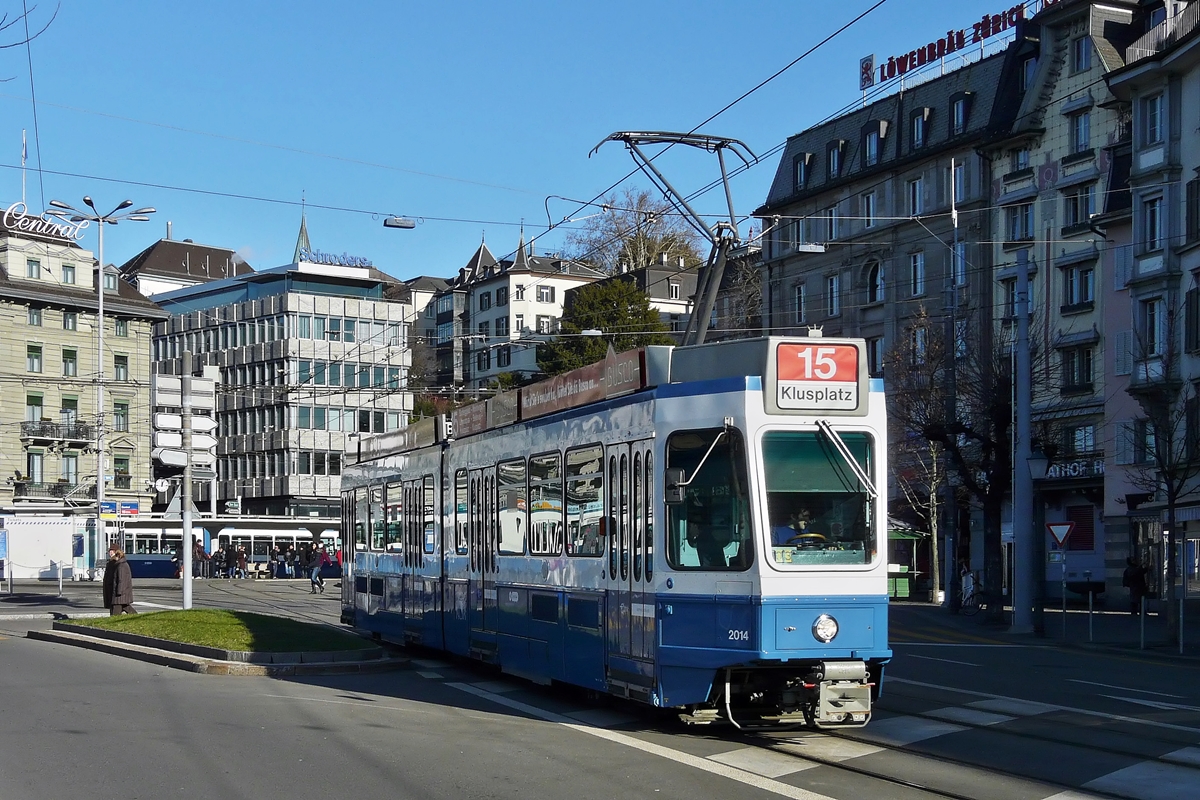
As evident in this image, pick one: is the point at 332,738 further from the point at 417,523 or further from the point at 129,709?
the point at 417,523

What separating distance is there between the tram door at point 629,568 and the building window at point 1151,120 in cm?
3055

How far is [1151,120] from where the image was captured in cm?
3972

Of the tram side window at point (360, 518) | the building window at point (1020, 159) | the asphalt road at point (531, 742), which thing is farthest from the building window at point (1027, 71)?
the asphalt road at point (531, 742)

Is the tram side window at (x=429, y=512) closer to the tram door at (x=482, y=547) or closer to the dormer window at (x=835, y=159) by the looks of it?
the tram door at (x=482, y=547)

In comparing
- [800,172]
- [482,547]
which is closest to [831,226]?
[800,172]

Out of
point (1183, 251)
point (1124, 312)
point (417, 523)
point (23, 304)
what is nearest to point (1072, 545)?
point (1124, 312)

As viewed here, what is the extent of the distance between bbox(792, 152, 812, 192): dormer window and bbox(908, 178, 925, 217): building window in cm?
721

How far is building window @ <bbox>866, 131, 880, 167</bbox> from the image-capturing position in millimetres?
59531

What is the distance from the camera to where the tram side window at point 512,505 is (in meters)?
16.1

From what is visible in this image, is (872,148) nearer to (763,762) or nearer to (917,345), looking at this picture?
(917,345)

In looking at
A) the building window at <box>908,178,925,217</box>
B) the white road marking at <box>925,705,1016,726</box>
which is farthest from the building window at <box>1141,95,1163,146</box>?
the white road marking at <box>925,705,1016,726</box>

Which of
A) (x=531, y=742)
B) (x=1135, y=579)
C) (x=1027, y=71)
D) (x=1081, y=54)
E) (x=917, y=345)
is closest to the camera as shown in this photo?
(x=531, y=742)

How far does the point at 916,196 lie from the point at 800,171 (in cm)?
847

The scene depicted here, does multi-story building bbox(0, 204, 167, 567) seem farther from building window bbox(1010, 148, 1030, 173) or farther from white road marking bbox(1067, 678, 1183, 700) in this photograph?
white road marking bbox(1067, 678, 1183, 700)
